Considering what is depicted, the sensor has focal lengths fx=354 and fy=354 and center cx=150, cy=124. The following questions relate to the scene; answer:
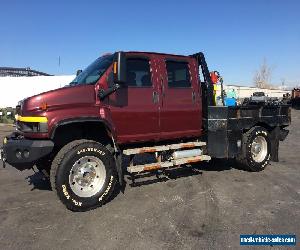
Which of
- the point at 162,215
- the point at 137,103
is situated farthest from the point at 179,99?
the point at 162,215

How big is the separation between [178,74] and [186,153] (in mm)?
1552

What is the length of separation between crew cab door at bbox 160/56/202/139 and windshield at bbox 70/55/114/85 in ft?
3.47

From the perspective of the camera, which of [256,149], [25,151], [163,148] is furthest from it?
[256,149]

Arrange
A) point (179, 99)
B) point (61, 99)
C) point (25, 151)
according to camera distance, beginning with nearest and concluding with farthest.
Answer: point (25, 151) → point (61, 99) → point (179, 99)

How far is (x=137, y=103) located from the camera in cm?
619

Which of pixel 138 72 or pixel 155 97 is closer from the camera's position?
pixel 138 72

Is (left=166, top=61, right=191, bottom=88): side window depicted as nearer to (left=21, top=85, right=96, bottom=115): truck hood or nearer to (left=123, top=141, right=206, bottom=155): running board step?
(left=123, top=141, right=206, bottom=155): running board step

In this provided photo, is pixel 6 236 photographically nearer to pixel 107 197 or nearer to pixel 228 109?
pixel 107 197

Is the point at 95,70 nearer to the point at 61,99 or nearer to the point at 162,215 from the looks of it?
the point at 61,99

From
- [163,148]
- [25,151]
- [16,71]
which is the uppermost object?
[16,71]

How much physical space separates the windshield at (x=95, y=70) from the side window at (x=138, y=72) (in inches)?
14.6

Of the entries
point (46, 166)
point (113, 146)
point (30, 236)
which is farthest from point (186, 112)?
point (30, 236)

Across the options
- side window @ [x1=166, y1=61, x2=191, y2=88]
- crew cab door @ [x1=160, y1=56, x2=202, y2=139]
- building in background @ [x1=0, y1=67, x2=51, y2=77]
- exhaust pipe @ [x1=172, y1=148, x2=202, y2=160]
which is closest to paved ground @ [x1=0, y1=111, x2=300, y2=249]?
exhaust pipe @ [x1=172, y1=148, x2=202, y2=160]

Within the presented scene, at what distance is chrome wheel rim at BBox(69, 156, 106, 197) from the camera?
5504mm
